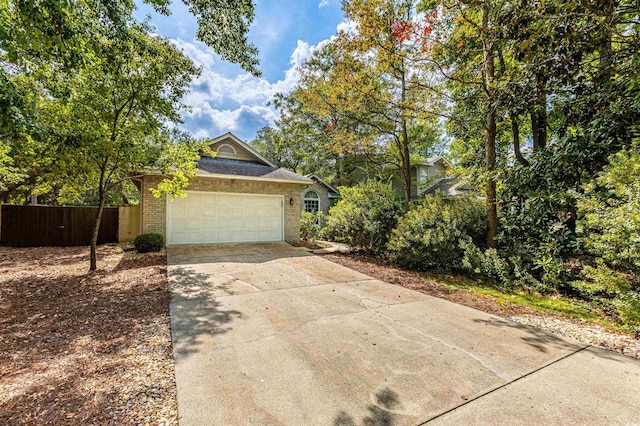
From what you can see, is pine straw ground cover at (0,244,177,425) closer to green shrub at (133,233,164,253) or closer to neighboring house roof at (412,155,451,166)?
green shrub at (133,233,164,253)

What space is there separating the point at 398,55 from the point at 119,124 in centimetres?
786

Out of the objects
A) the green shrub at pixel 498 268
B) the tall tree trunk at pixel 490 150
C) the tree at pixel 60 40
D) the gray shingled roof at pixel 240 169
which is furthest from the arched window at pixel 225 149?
the green shrub at pixel 498 268

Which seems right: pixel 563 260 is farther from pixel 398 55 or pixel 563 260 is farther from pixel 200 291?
pixel 200 291

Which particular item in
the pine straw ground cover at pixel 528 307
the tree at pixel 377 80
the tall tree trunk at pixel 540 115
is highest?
the tree at pixel 377 80

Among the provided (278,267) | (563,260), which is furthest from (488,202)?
(278,267)

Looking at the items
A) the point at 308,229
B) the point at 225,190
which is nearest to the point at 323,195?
the point at 308,229

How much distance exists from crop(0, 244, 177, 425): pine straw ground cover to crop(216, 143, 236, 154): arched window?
25.6 feet

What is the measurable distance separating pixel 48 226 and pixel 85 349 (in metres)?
11.1

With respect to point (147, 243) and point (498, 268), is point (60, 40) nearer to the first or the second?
point (147, 243)

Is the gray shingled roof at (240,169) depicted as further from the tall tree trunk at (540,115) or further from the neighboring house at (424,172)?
the neighboring house at (424,172)

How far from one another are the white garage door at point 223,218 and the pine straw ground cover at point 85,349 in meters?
4.00

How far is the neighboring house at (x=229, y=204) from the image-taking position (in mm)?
10422

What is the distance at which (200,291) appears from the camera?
562 cm

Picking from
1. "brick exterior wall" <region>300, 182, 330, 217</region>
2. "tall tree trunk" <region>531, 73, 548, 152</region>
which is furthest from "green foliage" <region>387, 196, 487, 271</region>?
"brick exterior wall" <region>300, 182, 330, 217</region>
